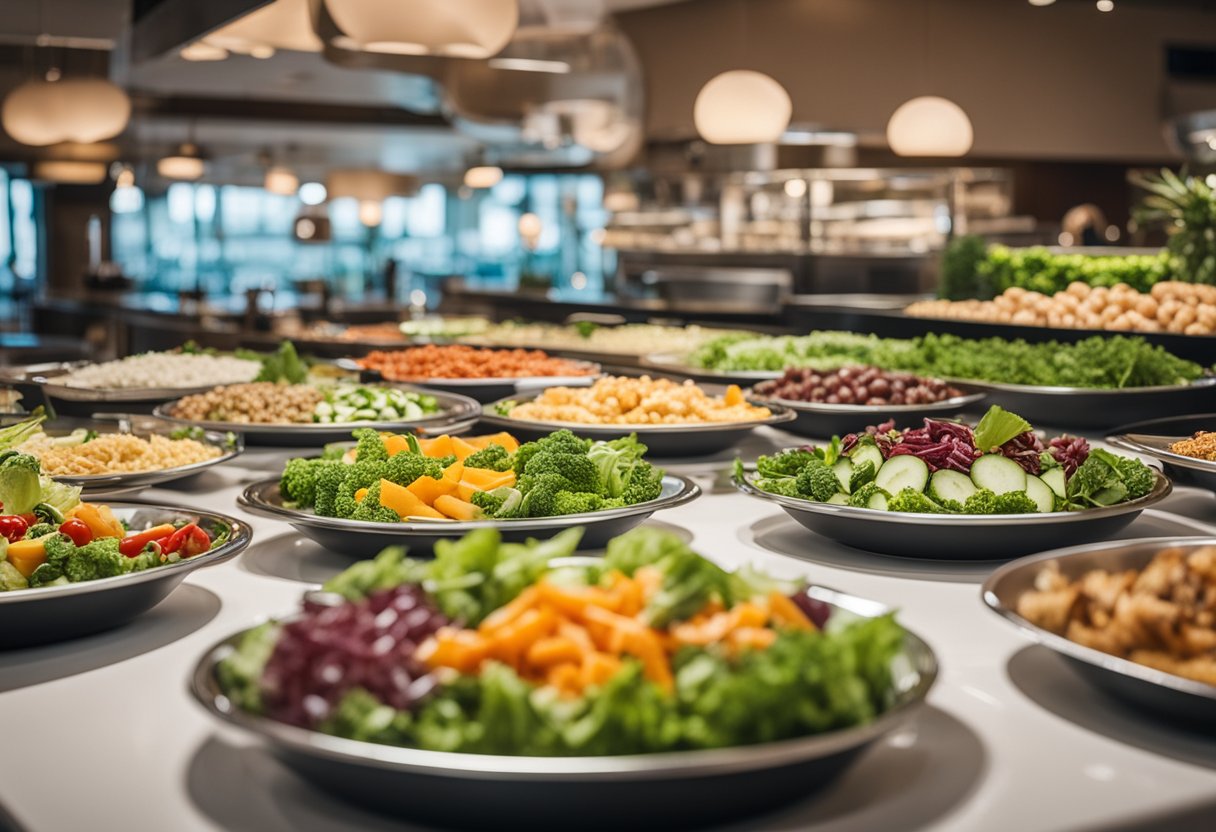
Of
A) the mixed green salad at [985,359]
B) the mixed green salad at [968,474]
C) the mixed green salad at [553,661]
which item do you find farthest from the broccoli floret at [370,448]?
the mixed green salad at [985,359]

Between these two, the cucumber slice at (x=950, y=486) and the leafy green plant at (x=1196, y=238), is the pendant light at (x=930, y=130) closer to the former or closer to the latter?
the leafy green plant at (x=1196, y=238)

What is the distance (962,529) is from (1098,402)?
1.50 meters

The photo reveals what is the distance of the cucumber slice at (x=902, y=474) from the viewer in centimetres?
204

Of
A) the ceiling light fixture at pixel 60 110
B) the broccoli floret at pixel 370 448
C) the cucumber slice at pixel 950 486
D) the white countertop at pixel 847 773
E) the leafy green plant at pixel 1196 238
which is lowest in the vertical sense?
the white countertop at pixel 847 773

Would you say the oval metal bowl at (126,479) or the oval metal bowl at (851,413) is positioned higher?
the oval metal bowl at (851,413)

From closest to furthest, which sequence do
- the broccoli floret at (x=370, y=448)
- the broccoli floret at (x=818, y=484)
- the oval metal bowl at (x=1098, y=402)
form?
1. the broccoli floret at (x=818, y=484)
2. the broccoli floret at (x=370, y=448)
3. the oval metal bowl at (x=1098, y=402)

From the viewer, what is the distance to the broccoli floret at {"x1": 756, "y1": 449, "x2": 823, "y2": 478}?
89.3 inches

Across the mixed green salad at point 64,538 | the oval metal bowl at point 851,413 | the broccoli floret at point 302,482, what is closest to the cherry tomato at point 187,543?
the mixed green salad at point 64,538

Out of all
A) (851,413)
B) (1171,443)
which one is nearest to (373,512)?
(851,413)

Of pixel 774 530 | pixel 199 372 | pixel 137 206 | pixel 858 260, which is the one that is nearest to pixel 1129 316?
pixel 774 530

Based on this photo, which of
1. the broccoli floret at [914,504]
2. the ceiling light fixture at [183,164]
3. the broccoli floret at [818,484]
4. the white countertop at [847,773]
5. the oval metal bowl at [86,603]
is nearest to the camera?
the white countertop at [847,773]

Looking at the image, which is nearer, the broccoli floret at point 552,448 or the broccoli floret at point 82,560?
the broccoli floret at point 82,560

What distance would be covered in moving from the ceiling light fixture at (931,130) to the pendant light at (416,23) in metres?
4.80

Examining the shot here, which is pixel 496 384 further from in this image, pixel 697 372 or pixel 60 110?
pixel 60 110
